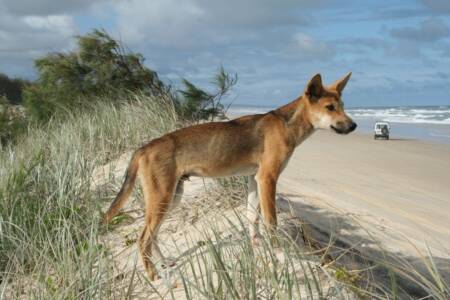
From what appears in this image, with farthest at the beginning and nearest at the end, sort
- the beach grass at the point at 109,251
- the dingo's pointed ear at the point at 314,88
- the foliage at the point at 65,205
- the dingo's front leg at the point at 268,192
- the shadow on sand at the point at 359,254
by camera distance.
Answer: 1. the dingo's pointed ear at the point at 314,88
2. the dingo's front leg at the point at 268,192
3. the shadow on sand at the point at 359,254
4. the foliage at the point at 65,205
5. the beach grass at the point at 109,251

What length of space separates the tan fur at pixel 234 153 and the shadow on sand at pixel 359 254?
0.52 metres

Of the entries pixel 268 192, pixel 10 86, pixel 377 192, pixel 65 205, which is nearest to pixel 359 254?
pixel 268 192

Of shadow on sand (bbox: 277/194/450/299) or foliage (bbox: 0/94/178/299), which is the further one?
shadow on sand (bbox: 277/194/450/299)

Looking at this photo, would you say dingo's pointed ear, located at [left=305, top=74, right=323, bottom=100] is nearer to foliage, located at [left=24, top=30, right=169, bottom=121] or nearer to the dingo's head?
the dingo's head

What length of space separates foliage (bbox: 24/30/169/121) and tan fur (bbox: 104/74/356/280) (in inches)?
359

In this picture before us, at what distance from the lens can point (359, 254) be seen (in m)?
6.31

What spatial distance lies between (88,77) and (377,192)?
26.4 ft

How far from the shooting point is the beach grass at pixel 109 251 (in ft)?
14.5

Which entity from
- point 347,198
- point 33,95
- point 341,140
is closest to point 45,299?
point 347,198

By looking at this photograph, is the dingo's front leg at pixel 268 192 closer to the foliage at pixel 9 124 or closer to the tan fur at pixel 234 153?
the tan fur at pixel 234 153

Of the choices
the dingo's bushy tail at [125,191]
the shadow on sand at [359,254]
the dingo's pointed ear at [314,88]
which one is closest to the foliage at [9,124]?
the shadow on sand at [359,254]

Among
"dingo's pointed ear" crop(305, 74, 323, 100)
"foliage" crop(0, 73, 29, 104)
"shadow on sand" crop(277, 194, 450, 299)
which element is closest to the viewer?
"shadow on sand" crop(277, 194, 450, 299)

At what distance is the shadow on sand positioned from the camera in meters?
6.03

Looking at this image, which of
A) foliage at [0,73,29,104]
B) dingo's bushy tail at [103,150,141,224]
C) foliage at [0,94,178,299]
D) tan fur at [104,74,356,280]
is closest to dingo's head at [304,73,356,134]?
tan fur at [104,74,356,280]
